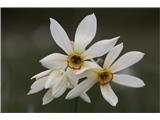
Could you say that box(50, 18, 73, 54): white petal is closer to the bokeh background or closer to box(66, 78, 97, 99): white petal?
box(66, 78, 97, 99): white petal

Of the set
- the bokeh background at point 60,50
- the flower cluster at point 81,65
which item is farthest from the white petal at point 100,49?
the bokeh background at point 60,50

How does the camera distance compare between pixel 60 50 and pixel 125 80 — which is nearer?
pixel 125 80

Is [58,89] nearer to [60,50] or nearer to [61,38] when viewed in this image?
[61,38]

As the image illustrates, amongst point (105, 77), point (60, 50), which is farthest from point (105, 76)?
point (60, 50)

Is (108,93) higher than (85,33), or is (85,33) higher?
(85,33)

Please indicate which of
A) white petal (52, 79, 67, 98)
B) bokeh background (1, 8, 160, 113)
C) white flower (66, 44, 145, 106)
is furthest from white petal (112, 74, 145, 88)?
bokeh background (1, 8, 160, 113)

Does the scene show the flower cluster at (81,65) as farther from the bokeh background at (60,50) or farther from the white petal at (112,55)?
the bokeh background at (60,50)
